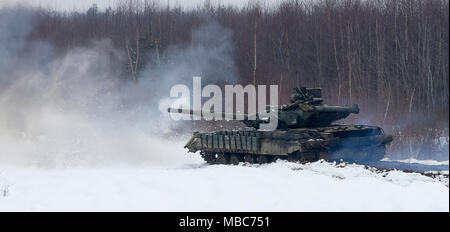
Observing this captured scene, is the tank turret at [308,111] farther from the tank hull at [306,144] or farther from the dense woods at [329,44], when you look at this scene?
the dense woods at [329,44]

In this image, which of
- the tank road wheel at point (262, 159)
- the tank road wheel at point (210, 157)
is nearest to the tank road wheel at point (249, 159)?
the tank road wheel at point (262, 159)

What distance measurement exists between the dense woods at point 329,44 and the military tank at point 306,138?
2.64 ft

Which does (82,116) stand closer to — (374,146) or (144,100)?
(144,100)

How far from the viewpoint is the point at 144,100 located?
32.7m

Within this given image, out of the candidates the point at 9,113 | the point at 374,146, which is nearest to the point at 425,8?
the point at 374,146

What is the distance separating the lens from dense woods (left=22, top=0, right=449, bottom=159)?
10398 millimetres

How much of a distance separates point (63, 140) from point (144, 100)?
828 cm

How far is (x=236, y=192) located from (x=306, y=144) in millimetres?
5898

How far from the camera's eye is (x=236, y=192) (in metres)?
10.5

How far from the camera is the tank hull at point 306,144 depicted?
16219 millimetres

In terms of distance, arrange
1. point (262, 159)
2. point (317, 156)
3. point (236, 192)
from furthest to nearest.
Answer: point (262, 159) → point (317, 156) → point (236, 192)

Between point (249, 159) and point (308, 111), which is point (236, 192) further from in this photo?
point (249, 159)

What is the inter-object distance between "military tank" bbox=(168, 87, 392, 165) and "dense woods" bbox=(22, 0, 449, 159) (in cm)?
80

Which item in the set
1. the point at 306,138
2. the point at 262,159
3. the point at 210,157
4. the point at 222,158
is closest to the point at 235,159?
the point at 222,158
